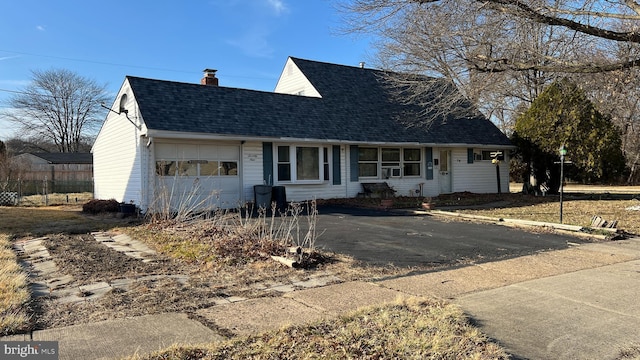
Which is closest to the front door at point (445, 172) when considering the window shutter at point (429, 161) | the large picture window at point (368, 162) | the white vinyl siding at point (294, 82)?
the window shutter at point (429, 161)

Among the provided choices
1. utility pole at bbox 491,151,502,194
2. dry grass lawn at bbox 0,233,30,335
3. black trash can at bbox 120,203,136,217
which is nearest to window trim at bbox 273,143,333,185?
black trash can at bbox 120,203,136,217

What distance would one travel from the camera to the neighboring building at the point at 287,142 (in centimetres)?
1469

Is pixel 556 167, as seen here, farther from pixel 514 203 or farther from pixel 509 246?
pixel 509 246

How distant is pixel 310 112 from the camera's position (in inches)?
732

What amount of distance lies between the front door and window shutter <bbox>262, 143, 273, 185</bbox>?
29.5 ft

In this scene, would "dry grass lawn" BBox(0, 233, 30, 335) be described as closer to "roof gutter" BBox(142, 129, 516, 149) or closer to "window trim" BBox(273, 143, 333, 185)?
"roof gutter" BBox(142, 129, 516, 149)

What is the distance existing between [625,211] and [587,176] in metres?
5.84

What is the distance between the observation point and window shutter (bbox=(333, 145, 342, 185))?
59.5 ft

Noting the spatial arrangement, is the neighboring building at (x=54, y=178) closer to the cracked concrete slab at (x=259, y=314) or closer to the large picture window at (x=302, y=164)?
the large picture window at (x=302, y=164)

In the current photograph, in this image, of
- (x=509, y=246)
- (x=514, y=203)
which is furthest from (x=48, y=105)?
(x=509, y=246)

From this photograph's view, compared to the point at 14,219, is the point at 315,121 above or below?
above

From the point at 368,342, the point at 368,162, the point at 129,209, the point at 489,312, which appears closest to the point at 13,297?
the point at 368,342

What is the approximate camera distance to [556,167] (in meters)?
21.0

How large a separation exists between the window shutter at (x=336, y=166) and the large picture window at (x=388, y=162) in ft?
3.81
